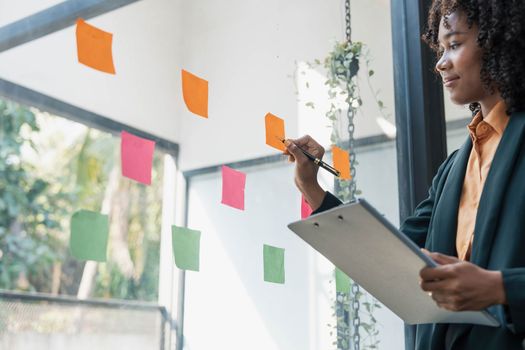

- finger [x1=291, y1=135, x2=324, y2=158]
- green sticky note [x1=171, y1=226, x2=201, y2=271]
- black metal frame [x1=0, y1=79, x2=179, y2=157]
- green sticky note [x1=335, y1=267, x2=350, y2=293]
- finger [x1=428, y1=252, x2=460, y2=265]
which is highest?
black metal frame [x1=0, y1=79, x2=179, y2=157]

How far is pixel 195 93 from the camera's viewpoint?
56.4 inches

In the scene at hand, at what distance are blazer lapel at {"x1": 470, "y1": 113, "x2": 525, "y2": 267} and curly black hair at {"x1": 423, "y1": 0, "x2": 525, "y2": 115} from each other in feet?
0.25

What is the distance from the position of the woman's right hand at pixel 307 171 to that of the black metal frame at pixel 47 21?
45cm

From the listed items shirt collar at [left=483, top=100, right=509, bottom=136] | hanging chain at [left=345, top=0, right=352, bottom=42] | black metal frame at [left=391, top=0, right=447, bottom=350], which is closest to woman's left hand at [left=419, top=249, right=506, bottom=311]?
shirt collar at [left=483, top=100, right=509, bottom=136]

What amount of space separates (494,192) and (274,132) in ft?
2.11

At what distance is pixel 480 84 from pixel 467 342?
0.46 meters

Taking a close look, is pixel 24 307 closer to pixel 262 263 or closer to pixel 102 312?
pixel 102 312

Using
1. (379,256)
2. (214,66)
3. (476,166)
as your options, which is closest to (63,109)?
(214,66)

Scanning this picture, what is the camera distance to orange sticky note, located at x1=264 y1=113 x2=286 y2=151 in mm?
1603

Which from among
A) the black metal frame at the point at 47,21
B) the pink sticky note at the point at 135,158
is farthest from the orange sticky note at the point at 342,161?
the black metal frame at the point at 47,21

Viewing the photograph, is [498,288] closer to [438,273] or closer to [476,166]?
[438,273]

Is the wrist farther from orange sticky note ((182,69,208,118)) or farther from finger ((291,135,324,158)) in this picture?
orange sticky note ((182,69,208,118))

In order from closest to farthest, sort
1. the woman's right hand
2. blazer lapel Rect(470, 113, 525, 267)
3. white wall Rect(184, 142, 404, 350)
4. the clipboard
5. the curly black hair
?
the clipboard
blazer lapel Rect(470, 113, 525, 267)
the curly black hair
the woman's right hand
white wall Rect(184, 142, 404, 350)

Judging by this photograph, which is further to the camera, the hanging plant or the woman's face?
the hanging plant
